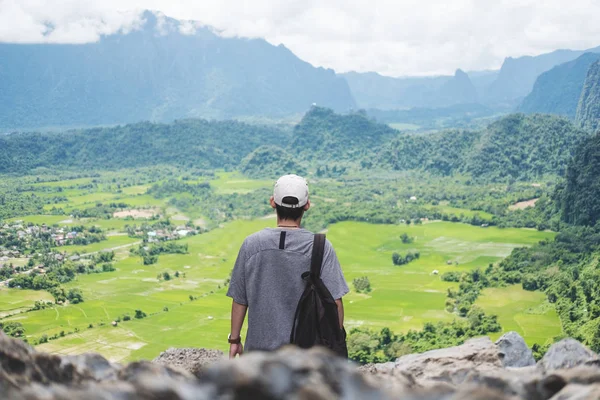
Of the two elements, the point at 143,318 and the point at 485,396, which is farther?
the point at 143,318

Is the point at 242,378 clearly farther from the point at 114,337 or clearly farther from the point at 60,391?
the point at 114,337

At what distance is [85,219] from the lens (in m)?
67.4

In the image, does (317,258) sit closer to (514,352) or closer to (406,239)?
(514,352)

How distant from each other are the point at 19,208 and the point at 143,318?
44880 millimetres

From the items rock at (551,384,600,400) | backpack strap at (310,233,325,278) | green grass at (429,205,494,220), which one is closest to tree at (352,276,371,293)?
green grass at (429,205,494,220)

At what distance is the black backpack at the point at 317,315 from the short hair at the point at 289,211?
24 centimetres

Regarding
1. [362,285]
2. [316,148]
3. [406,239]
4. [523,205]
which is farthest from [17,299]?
[316,148]

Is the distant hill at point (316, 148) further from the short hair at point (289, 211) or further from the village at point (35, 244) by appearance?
the short hair at point (289, 211)

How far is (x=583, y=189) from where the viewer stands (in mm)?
50062

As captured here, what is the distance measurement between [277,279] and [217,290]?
3711 cm

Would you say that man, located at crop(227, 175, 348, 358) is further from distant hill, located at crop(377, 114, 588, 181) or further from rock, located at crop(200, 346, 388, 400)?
distant hill, located at crop(377, 114, 588, 181)

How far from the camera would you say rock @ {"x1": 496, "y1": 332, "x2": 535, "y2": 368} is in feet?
18.4

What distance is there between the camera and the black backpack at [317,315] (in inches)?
144

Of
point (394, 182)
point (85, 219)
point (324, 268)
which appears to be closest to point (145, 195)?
point (85, 219)
